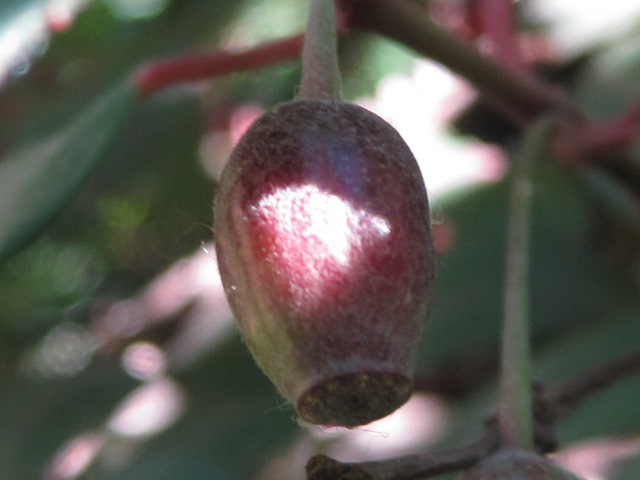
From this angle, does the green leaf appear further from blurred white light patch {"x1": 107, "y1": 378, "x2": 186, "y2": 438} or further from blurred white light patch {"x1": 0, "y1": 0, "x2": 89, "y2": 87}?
blurred white light patch {"x1": 107, "y1": 378, "x2": 186, "y2": 438}

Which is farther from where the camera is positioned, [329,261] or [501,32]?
[501,32]

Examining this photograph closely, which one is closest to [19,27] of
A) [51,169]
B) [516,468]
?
[51,169]

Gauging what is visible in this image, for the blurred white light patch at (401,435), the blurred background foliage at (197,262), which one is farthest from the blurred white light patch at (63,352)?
the blurred white light patch at (401,435)

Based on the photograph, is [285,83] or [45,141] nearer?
[45,141]

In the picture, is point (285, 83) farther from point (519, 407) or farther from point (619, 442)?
point (519, 407)

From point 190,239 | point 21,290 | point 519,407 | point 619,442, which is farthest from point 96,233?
point 519,407

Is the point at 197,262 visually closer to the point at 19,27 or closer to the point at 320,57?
the point at 19,27

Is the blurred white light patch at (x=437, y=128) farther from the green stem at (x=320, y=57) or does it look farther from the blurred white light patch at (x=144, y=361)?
the green stem at (x=320, y=57)

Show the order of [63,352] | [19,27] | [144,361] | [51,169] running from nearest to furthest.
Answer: [51,169], [19,27], [144,361], [63,352]
